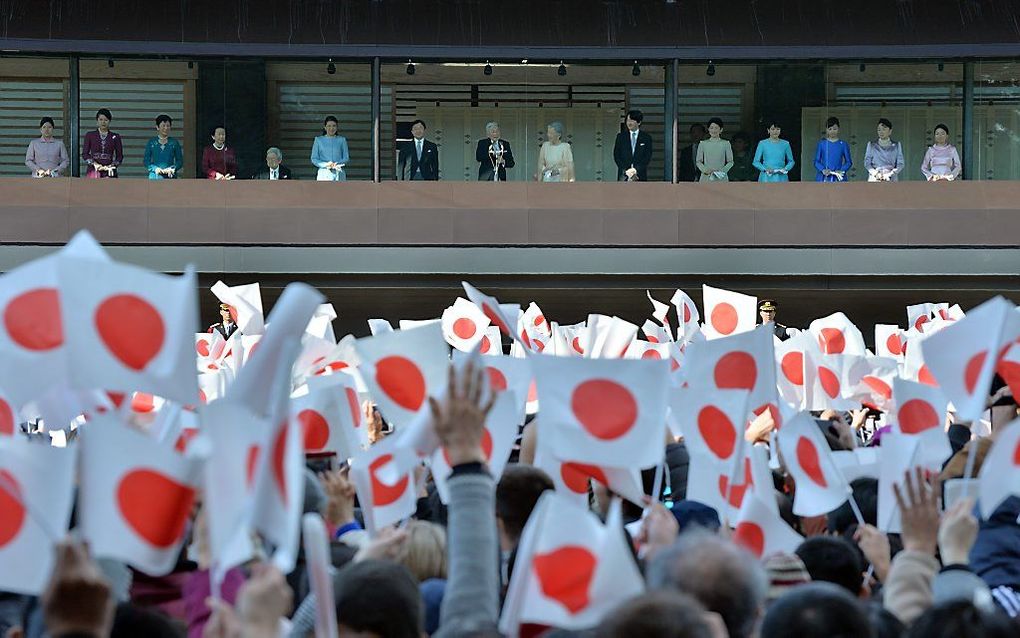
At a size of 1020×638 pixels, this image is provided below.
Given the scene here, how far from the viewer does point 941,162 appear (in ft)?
78.6

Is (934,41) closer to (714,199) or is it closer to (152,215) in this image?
(714,199)

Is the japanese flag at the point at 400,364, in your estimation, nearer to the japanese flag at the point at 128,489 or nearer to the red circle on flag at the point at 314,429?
the red circle on flag at the point at 314,429

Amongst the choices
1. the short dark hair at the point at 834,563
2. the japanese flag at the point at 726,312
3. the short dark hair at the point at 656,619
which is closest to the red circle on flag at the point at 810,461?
the short dark hair at the point at 834,563

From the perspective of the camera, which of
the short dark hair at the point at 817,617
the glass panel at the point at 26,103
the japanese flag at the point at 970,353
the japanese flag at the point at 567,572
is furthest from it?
the glass panel at the point at 26,103

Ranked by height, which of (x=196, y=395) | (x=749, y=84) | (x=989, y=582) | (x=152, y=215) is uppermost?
(x=749, y=84)

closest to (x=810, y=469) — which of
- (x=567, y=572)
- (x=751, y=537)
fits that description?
(x=751, y=537)

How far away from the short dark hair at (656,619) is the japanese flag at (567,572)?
48 cm

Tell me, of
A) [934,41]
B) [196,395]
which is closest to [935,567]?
[196,395]

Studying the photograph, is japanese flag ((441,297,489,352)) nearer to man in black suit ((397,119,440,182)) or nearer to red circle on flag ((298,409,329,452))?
red circle on flag ((298,409,329,452))

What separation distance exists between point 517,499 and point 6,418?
2.04m

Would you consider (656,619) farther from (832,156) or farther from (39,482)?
(832,156)

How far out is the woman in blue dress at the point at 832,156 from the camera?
75.6ft

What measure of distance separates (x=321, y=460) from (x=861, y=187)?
1846cm

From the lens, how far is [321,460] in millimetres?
6781
